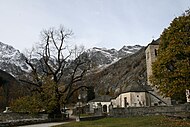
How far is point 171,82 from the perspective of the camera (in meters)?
25.8

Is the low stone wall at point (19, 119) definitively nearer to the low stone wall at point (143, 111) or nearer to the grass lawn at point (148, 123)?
the grass lawn at point (148, 123)

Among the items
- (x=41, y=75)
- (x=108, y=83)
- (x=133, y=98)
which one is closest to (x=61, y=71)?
(x=41, y=75)

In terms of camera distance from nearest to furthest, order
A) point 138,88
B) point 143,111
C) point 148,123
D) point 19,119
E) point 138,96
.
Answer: point 148,123 < point 19,119 < point 143,111 < point 138,96 < point 138,88

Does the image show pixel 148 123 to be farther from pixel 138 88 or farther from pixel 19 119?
pixel 138 88

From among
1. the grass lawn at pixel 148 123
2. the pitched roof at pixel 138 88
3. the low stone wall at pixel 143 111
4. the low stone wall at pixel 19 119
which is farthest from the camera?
the pitched roof at pixel 138 88

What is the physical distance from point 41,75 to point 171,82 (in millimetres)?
23728

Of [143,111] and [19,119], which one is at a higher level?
[143,111]

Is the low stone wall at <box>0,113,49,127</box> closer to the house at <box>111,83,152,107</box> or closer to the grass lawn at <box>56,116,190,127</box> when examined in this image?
the grass lawn at <box>56,116,190,127</box>

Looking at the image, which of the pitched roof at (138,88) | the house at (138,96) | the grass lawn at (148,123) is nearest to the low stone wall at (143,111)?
the grass lawn at (148,123)

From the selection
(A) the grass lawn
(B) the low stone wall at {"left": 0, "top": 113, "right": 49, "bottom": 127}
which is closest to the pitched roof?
(B) the low stone wall at {"left": 0, "top": 113, "right": 49, "bottom": 127}

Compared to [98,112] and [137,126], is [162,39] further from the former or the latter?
[98,112]

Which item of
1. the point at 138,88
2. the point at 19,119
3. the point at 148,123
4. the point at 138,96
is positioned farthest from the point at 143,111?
the point at 19,119

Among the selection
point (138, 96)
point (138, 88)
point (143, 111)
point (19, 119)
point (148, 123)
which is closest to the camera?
point (148, 123)

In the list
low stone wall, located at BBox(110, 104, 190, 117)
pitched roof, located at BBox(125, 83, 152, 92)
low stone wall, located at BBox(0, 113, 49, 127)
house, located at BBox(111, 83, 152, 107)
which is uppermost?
pitched roof, located at BBox(125, 83, 152, 92)
